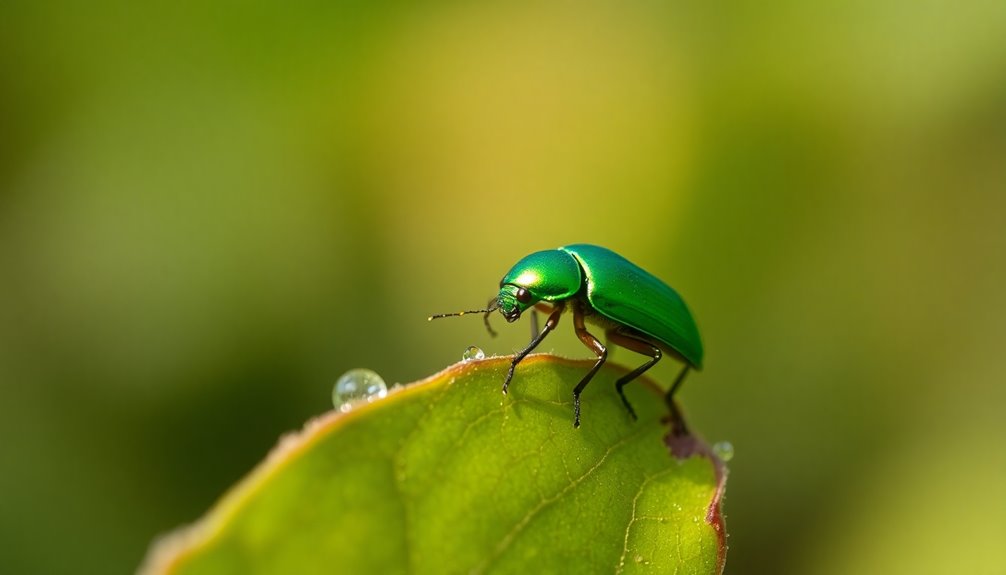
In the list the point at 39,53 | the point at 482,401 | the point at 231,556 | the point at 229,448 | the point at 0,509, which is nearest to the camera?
the point at 231,556

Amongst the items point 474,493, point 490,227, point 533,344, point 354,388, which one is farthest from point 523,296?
point 490,227

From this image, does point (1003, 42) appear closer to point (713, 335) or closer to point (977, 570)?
point (713, 335)

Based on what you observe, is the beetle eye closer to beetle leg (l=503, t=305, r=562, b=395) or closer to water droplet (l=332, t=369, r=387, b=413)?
beetle leg (l=503, t=305, r=562, b=395)

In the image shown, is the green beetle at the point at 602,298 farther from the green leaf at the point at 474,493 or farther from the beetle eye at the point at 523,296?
the green leaf at the point at 474,493

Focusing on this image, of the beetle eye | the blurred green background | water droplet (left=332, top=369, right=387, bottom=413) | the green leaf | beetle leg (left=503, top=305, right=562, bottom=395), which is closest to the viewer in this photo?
the green leaf

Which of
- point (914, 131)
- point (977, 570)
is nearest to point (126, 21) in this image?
point (914, 131)

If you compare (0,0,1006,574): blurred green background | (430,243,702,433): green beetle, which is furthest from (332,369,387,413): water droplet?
(0,0,1006,574): blurred green background
